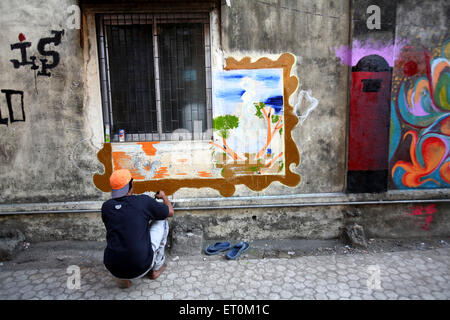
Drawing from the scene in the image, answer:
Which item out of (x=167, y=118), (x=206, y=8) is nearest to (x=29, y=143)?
(x=167, y=118)

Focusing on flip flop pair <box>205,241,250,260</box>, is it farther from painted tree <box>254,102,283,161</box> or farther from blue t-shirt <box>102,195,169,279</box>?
painted tree <box>254,102,283,161</box>

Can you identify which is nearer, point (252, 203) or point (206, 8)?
point (206, 8)

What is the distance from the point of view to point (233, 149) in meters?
4.92

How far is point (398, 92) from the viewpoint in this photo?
15.7ft

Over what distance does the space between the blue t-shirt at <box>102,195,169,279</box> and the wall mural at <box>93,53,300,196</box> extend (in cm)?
133

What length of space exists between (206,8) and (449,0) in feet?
11.5

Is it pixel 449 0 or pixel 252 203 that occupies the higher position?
pixel 449 0

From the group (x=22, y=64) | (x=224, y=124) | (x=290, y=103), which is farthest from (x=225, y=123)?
(x=22, y=64)

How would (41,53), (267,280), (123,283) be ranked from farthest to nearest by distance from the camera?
1. (41,53)
2. (267,280)
3. (123,283)

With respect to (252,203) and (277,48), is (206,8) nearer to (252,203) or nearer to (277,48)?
(277,48)

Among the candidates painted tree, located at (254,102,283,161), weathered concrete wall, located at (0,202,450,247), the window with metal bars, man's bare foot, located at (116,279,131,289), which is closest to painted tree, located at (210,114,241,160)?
the window with metal bars

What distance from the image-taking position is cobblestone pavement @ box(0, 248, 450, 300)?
145 inches

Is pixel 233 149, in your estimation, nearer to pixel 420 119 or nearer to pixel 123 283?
pixel 123 283

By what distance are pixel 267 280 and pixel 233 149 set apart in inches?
76.5
